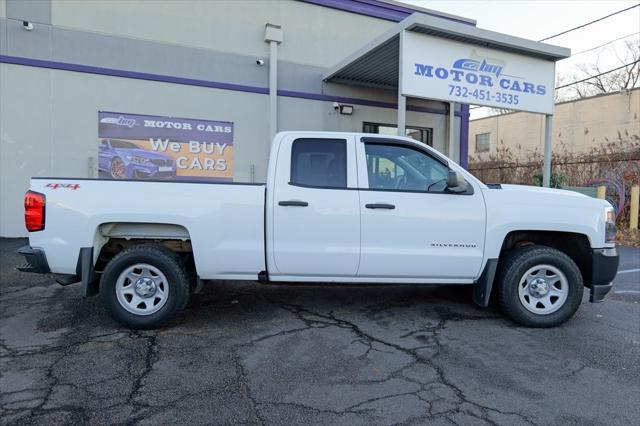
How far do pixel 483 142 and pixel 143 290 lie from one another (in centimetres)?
3351

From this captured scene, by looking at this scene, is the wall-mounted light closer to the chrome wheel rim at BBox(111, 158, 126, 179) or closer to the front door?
the chrome wheel rim at BBox(111, 158, 126, 179)

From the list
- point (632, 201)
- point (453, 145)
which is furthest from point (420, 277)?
point (632, 201)

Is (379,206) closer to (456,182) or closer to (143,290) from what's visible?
(456,182)

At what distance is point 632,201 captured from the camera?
1217cm

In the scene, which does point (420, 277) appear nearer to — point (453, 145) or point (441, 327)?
point (441, 327)

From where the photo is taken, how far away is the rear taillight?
410 cm

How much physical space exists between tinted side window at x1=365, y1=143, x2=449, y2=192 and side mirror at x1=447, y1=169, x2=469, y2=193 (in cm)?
14

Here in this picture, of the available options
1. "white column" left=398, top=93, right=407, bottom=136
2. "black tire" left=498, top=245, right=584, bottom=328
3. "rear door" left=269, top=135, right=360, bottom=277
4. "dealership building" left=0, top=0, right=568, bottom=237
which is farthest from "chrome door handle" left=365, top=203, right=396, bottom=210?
"dealership building" left=0, top=0, right=568, bottom=237

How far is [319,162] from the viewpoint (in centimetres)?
459

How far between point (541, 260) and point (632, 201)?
1007cm

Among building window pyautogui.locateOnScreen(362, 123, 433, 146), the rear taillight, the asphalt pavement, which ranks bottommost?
the asphalt pavement

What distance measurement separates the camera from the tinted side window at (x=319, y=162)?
4.50 meters

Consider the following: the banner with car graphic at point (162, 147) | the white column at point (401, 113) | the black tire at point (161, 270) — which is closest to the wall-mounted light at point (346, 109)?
the banner with car graphic at point (162, 147)

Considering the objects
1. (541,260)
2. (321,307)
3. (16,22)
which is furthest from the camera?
(16,22)
